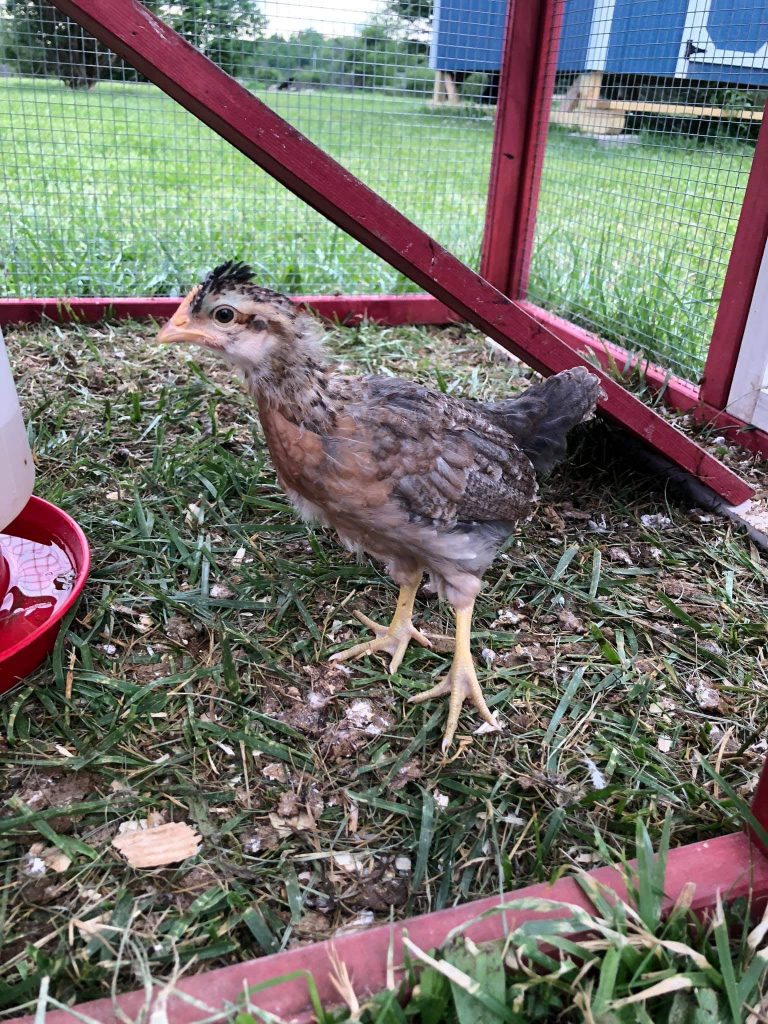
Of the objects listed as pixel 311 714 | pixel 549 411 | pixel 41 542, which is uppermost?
pixel 549 411

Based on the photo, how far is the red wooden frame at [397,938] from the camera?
129cm

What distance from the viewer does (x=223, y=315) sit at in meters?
2.16

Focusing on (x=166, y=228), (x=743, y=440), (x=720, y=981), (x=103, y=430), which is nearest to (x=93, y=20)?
(x=103, y=430)

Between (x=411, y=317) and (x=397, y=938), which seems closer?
(x=397, y=938)

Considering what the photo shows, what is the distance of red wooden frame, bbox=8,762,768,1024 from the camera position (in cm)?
129

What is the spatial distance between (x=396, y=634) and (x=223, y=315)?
116 centimetres

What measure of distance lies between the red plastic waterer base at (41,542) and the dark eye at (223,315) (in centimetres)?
89

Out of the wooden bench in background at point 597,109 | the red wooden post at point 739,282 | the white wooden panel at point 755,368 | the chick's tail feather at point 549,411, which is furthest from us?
the wooden bench in background at point 597,109

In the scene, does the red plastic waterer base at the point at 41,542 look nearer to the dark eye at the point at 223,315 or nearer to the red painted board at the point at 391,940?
the dark eye at the point at 223,315

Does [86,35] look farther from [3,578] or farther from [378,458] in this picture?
[378,458]

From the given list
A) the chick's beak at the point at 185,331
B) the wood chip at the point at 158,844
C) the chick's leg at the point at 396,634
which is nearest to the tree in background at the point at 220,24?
the chick's beak at the point at 185,331

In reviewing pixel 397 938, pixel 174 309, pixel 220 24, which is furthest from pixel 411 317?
pixel 397 938

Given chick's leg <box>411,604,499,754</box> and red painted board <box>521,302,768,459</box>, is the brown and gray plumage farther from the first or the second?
red painted board <box>521,302,768,459</box>

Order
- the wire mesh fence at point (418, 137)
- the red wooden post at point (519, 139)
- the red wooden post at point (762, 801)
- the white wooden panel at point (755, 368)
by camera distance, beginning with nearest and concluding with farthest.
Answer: the red wooden post at point (762, 801), the white wooden panel at point (755, 368), the wire mesh fence at point (418, 137), the red wooden post at point (519, 139)
